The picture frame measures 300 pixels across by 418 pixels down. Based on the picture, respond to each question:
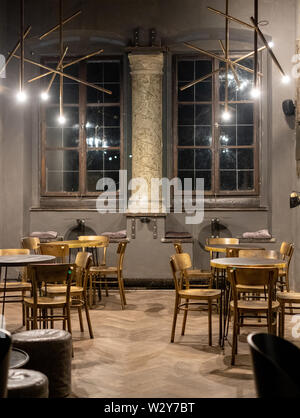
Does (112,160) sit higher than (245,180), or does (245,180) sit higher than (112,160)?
(112,160)

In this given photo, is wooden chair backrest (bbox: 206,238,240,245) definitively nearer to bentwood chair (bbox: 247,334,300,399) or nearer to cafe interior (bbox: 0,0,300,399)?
cafe interior (bbox: 0,0,300,399)

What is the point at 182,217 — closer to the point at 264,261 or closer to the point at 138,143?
the point at 138,143

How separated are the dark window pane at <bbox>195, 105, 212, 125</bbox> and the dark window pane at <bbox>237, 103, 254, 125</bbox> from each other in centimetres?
51

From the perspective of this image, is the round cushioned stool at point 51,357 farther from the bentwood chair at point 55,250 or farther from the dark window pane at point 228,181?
the dark window pane at point 228,181

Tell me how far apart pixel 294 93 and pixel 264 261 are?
4461 mm

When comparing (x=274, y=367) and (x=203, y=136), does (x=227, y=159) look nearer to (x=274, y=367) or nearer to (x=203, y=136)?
(x=203, y=136)

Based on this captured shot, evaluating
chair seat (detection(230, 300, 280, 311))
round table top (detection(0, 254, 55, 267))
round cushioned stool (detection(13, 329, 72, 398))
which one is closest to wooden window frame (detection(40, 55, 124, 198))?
round table top (detection(0, 254, 55, 267))

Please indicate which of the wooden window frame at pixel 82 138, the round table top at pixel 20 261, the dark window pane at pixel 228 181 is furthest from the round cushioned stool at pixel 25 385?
the dark window pane at pixel 228 181

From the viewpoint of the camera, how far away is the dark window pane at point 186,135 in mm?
9547

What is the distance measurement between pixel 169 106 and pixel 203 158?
1.10 metres

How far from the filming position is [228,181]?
31.1 ft

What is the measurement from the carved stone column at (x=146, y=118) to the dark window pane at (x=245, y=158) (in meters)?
1.48

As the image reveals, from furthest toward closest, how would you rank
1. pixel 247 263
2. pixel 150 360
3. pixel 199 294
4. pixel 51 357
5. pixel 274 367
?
pixel 199 294 < pixel 247 263 < pixel 150 360 < pixel 51 357 < pixel 274 367

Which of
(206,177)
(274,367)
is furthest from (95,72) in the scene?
(274,367)
